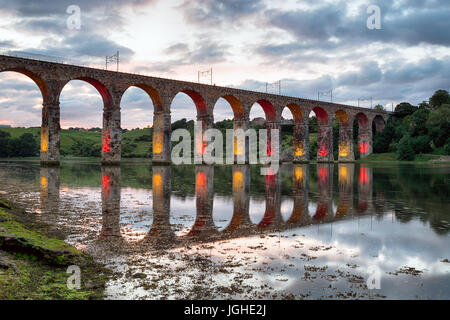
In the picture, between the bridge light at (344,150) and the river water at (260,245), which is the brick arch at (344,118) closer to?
the bridge light at (344,150)

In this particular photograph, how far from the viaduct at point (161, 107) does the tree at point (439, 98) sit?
985 inches

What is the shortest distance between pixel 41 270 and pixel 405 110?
265 ft

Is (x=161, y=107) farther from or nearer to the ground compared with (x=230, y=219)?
farther from the ground

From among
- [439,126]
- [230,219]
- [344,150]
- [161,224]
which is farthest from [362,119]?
[161,224]

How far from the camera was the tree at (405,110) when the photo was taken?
72875 mm

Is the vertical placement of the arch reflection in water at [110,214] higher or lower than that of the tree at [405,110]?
lower

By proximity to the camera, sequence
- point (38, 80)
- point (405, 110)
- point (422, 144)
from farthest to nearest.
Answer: point (405, 110)
point (422, 144)
point (38, 80)

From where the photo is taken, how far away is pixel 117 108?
120 feet

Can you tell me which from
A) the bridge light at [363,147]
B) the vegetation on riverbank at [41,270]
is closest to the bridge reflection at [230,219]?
the vegetation on riverbank at [41,270]

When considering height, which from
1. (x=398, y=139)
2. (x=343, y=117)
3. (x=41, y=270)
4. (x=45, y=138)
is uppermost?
(x=343, y=117)

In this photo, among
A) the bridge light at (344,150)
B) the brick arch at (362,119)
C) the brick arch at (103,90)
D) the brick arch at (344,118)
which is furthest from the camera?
the brick arch at (362,119)

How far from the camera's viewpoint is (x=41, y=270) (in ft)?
15.1

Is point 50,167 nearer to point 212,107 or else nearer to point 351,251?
point 212,107

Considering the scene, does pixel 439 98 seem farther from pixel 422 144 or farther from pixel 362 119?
pixel 422 144
